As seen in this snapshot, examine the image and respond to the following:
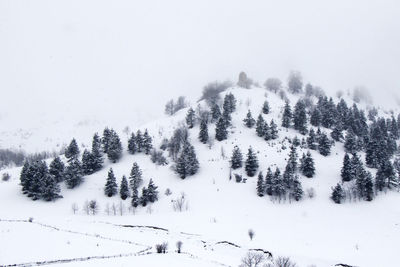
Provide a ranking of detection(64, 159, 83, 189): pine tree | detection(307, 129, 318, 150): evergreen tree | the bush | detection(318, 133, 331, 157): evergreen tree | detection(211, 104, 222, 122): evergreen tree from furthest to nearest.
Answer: detection(211, 104, 222, 122): evergreen tree, detection(307, 129, 318, 150): evergreen tree, the bush, detection(318, 133, 331, 157): evergreen tree, detection(64, 159, 83, 189): pine tree

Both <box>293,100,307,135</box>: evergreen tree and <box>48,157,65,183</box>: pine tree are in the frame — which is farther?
<box>293,100,307,135</box>: evergreen tree

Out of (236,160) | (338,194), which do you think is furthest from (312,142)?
(338,194)

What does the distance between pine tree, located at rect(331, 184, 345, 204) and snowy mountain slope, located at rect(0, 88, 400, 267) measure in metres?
2.53


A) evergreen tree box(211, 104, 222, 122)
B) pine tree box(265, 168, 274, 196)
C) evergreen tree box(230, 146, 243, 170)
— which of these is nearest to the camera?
pine tree box(265, 168, 274, 196)

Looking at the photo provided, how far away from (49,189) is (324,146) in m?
86.5

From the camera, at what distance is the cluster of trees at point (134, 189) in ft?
319

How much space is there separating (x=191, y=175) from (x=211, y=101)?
69408 mm

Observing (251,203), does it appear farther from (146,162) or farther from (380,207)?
(146,162)

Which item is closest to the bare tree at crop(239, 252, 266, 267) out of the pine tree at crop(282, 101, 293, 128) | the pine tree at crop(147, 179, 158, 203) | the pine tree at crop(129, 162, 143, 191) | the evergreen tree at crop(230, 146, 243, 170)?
the pine tree at crop(147, 179, 158, 203)

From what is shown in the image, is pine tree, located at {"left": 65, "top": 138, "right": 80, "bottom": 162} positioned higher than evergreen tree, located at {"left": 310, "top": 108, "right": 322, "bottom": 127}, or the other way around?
evergreen tree, located at {"left": 310, "top": 108, "right": 322, "bottom": 127}

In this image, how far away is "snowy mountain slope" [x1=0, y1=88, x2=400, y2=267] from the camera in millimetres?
60094

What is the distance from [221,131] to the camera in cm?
12925

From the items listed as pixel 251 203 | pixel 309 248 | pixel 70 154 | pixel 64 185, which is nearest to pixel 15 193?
pixel 64 185

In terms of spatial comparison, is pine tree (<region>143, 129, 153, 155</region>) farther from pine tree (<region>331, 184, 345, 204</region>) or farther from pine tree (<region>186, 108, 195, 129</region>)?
pine tree (<region>331, 184, 345, 204</region>)
